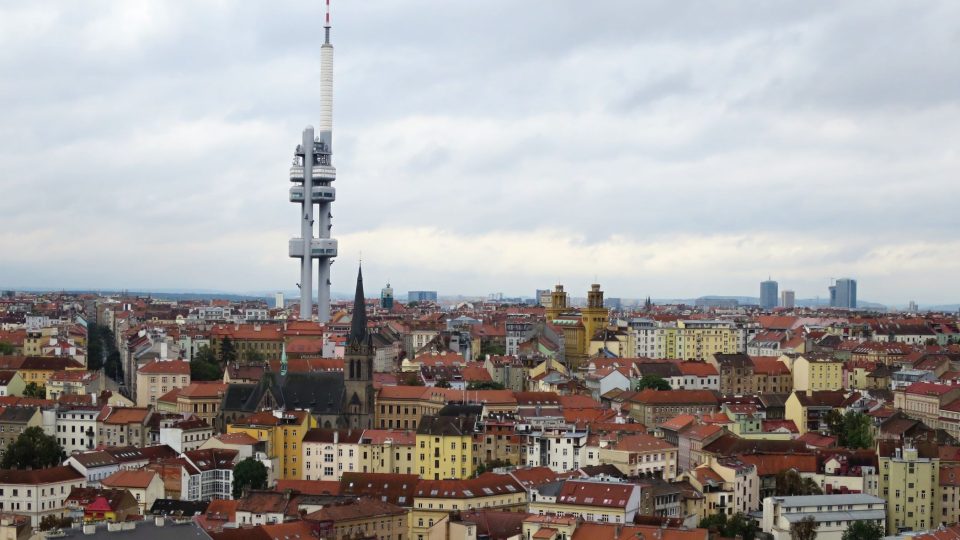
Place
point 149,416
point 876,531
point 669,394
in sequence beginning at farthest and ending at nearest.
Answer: point 669,394 < point 149,416 < point 876,531

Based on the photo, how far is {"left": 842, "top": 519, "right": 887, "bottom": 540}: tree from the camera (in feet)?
198

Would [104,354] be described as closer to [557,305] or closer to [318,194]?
[318,194]

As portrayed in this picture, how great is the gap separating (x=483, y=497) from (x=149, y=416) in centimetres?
2914

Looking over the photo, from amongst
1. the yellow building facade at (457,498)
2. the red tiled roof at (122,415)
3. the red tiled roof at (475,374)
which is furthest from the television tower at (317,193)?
the yellow building facade at (457,498)

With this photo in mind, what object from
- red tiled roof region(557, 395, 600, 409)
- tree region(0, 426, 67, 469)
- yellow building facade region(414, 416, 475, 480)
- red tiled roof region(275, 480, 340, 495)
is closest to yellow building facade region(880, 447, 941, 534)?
yellow building facade region(414, 416, 475, 480)

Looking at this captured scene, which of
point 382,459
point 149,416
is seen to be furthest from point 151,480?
point 149,416

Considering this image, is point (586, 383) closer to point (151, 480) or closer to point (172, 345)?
point (172, 345)

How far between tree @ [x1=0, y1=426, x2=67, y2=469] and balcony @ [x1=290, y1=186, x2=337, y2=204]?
80.6 m

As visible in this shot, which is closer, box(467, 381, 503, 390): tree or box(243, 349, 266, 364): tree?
box(467, 381, 503, 390): tree

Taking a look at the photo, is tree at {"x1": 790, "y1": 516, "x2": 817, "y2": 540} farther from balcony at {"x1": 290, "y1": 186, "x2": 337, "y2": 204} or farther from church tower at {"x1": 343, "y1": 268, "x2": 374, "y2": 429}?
balcony at {"x1": 290, "y1": 186, "x2": 337, "y2": 204}

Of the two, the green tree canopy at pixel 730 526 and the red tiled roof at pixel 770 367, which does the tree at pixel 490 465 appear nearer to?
the green tree canopy at pixel 730 526

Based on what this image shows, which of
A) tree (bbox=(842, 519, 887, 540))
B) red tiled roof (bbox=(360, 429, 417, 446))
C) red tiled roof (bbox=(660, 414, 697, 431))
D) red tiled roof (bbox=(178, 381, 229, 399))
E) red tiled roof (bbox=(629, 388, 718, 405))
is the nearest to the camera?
tree (bbox=(842, 519, 887, 540))

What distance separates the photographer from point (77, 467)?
68.7m

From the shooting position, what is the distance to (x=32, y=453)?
7556cm
